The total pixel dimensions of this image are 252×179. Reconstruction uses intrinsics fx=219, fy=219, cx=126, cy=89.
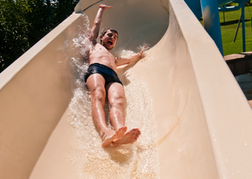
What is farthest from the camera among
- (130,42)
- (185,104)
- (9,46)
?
(9,46)

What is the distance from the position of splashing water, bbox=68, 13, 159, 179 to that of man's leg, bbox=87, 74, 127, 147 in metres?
0.06

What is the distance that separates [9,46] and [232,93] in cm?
344

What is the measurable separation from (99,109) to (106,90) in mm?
321

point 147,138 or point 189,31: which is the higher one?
point 189,31

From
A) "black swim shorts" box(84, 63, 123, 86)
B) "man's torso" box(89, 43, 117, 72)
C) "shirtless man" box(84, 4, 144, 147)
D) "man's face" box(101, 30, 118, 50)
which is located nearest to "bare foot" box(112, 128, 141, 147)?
"shirtless man" box(84, 4, 144, 147)

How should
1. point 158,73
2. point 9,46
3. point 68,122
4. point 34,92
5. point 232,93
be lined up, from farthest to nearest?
1. point 9,46
2. point 158,73
3. point 68,122
4. point 34,92
5. point 232,93

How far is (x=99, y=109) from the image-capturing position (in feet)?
4.77

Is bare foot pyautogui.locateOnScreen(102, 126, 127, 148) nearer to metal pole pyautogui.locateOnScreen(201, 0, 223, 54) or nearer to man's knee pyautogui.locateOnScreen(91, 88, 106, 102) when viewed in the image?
man's knee pyautogui.locateOnScreen(91, 88, 106, 102)

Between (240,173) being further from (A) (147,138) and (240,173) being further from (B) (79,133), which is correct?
(B) (79,133)

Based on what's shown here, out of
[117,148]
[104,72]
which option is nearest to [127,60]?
[104,72]

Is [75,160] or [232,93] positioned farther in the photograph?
[75,160]

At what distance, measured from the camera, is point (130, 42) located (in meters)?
3.12

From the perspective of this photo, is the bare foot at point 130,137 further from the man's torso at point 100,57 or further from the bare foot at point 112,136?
the man's torso at point 100,57

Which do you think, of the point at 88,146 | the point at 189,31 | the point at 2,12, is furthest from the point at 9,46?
the point at 189,31
